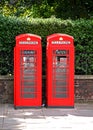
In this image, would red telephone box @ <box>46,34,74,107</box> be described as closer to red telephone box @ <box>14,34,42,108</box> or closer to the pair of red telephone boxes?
the pair of red telephone boxes

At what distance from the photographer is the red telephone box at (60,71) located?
444 inches

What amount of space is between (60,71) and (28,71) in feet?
2.72

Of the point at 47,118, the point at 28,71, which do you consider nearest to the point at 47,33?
the point at 28,71

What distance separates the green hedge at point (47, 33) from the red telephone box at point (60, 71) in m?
0.88

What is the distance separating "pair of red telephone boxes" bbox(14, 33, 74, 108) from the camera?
36.9 feet

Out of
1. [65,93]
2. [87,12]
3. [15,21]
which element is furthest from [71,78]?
[87,12]

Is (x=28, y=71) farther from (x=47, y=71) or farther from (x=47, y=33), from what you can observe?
(x=47, y=33)

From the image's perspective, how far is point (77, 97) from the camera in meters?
12.3

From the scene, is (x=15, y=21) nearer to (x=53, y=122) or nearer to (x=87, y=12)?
(x=53, y=122)

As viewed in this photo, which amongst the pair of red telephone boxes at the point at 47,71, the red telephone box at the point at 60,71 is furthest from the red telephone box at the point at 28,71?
the red telephone box at the point at 60,71

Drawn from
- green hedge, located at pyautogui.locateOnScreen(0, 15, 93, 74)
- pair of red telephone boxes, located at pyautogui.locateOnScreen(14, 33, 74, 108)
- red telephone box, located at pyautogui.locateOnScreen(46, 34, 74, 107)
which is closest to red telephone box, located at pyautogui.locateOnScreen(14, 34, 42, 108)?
pair of red telephone boxes, located at pyautogui.locateOnScreen(14, 33, 74, 108)

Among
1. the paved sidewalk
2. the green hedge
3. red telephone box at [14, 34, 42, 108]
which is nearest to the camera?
the paved sidewalk

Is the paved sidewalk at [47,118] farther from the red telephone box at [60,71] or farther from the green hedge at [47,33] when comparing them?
the green hedge at [47,33]

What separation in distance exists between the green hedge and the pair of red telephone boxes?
884 mm
